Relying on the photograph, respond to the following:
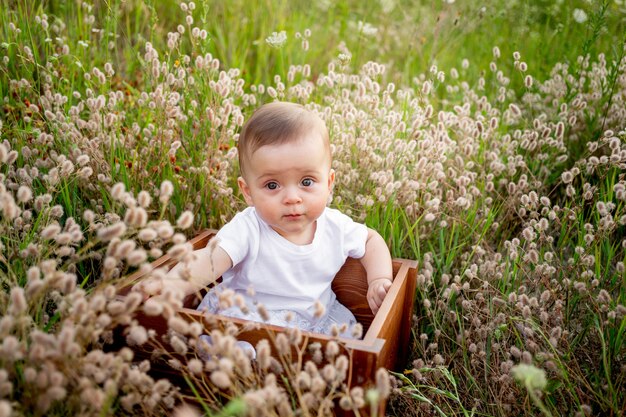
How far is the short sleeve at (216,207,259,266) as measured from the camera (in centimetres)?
223

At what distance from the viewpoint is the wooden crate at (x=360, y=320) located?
171cm

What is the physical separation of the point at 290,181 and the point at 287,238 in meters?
0.31

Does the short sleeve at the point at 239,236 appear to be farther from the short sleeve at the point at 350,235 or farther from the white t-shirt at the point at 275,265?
the short sleeve at the point at 350,235

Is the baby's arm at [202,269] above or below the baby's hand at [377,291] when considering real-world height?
above

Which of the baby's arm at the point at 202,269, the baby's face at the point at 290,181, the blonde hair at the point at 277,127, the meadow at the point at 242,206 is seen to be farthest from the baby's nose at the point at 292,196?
the meadow at the point at 242,206

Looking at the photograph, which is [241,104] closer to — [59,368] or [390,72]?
[390,72]

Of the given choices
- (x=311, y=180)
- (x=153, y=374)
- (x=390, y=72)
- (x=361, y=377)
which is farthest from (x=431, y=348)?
(x=390, y=72)

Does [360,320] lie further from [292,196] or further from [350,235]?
[292,196]

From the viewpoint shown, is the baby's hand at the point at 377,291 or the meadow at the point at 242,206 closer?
the meadow at the point at 242,206

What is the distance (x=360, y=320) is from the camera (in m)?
2.55

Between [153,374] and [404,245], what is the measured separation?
1301mm

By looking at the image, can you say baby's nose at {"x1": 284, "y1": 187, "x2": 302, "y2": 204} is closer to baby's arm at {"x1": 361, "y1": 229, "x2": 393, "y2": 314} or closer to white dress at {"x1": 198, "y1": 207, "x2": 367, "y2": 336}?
white dress at {"x1": 198, "y1": 207, "x2": 367, "y2": 336}

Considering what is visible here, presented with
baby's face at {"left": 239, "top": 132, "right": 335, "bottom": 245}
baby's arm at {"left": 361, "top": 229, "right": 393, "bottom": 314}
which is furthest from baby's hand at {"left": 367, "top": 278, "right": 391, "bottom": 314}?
Answer: baby's face at {"left": 239, "top": 132, "right": 335, "bottom": 245}

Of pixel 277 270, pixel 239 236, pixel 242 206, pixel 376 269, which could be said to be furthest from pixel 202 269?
pixel 242 206
